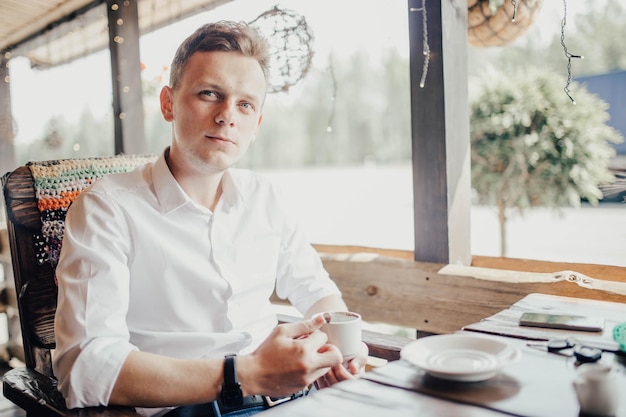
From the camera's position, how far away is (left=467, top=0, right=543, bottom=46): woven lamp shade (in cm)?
191

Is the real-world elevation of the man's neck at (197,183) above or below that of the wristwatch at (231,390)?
above

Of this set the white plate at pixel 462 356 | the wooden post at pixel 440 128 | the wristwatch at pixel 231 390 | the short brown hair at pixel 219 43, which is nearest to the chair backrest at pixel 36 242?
the short brown hair at pixel 219 43

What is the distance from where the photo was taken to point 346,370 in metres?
1.29

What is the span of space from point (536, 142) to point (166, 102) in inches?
128

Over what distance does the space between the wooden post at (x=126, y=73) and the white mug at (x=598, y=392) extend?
276 cm

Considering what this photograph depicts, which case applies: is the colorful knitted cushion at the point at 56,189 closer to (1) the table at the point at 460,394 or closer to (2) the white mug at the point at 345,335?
(2) the white mug at the point at 345,335

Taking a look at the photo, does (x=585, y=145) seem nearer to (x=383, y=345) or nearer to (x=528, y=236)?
(x=383, y=345)

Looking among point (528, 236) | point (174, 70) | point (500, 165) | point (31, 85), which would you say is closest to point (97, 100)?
point (31, 85)

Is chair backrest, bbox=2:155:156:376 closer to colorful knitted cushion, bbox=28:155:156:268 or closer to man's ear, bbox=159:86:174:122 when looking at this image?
colorful knitted cushion, bbox=28:155:156:268

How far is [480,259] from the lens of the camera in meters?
2.00

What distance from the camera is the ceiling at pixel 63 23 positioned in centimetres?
330

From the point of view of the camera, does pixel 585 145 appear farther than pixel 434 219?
Yes

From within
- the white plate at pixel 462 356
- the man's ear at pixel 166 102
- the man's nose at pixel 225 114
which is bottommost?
the white plate at pixel 462 356

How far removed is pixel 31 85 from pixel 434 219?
3.35m
